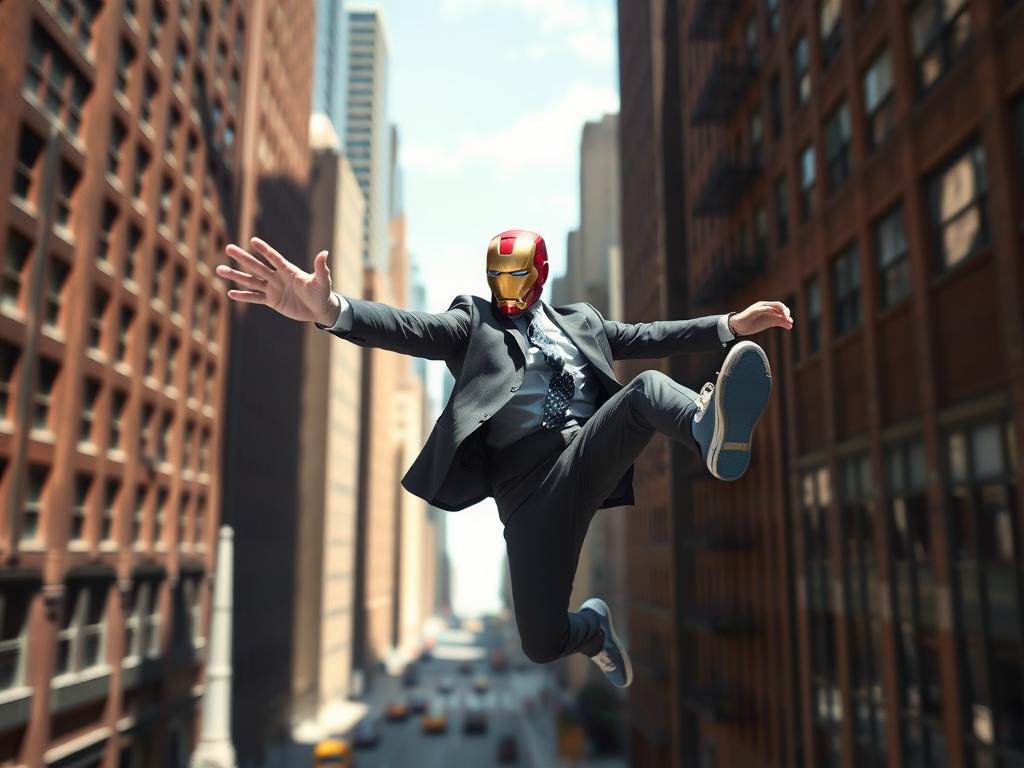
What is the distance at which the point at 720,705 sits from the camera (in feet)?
116

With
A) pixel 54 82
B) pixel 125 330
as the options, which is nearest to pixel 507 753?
pixel 125 330

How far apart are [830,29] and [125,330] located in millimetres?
24792

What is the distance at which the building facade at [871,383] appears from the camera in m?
17.3

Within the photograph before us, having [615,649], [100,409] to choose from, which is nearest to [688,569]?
[100,409]

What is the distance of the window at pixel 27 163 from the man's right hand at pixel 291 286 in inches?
989

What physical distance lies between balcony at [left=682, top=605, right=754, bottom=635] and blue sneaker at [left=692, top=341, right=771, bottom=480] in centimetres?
3095

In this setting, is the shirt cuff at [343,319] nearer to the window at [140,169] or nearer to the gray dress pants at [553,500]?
the gray dress pants at [553,500]

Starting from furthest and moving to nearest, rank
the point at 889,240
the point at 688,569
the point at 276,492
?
the point at 276,492
the point at 688,569
the point at 889,240

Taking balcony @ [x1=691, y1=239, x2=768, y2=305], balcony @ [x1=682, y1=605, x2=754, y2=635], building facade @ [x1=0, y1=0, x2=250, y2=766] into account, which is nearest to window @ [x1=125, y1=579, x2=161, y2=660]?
building facade @ [x1=0, y1=0, x2=250, y2=766]

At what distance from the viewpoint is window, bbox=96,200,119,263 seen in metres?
32.3

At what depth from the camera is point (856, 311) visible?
2450 centimetres

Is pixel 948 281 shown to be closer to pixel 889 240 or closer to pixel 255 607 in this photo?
pixel 889 240

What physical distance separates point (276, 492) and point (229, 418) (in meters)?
20.2

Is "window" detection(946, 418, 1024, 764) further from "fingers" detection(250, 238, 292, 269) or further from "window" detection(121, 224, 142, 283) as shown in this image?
"window" detection(121, 224, 142, 283)
